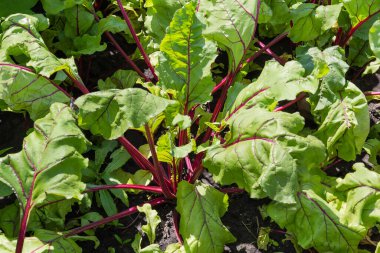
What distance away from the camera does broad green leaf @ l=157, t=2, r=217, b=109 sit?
77.6 inches

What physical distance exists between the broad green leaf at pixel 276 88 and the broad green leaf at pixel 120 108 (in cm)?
43

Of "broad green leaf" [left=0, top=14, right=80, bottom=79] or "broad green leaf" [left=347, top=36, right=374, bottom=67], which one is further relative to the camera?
"broad green leaf" [left=347, top=36, right=374, bottom=67]

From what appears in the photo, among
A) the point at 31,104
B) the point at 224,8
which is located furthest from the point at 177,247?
the point at 224,8

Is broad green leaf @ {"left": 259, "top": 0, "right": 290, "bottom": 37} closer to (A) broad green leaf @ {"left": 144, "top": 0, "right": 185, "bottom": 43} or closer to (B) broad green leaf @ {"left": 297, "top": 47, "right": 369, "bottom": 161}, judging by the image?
(B) broad green leaf @ {"left": 297, "top": 47, "right": 369, "bottom": 161}

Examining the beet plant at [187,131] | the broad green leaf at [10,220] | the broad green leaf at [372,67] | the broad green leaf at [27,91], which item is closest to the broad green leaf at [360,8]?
the beet plant at [187,131]

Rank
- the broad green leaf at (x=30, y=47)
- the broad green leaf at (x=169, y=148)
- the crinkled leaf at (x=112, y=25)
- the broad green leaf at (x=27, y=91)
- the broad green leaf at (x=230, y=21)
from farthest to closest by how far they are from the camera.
→ the crinkled leaf at (x=112, y=25)
the broad green leaf at (x=230, y=21)
the broad green leaf at (x=27, y=91)
the broad green leaf at (x=30, y=47)
the broad green leaf at (x=169, y=148)

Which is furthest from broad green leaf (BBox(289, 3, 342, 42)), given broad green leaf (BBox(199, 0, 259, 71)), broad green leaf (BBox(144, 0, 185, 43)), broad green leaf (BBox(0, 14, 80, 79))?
broad green leaf (BBox(0, 14, 80, 79))

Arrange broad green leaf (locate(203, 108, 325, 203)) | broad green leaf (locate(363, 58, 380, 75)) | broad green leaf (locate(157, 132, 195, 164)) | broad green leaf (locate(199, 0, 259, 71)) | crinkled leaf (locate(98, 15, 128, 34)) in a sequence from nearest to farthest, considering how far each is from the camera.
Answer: broad green leaf (locate(203, 108, 325, 203)) → broad green leaf (locate(157, 132, 195, 164)) → broad green leaf (locate(199, 0, 259, 71)) → crinkled leaf (locate(98, 15, 128, 34)) → broad green leaf (locate(363, 58, 380, 75))

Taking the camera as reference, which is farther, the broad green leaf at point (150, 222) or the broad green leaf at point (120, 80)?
the broad green leaf at point (120, 80)

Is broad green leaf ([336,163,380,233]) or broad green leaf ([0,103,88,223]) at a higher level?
broad green leaf ([0,103,88,223])

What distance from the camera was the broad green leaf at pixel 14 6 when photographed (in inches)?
95.9

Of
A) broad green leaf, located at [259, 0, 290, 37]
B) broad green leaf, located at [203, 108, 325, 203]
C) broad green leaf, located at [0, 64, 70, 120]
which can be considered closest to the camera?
broad green leaf, located at [203, 108, 325, 203]

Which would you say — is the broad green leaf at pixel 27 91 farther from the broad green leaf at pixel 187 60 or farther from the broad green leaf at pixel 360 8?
the broad green leaf at pixel 360 8

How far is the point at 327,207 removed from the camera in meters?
1.93
